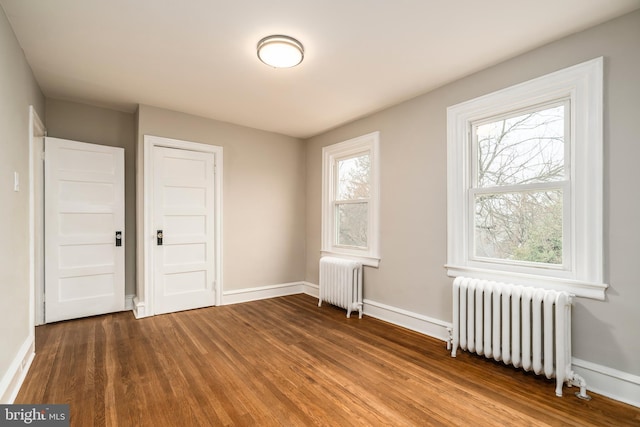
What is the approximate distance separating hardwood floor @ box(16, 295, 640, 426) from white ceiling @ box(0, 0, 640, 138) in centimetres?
258

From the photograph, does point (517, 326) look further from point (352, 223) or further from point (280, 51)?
point (280, 51)

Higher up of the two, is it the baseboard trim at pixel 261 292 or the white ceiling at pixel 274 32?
the white ceiling at pixel 274 32

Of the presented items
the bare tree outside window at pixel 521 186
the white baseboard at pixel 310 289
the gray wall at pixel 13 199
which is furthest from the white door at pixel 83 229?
the bare tree outside window at pixel 521 186

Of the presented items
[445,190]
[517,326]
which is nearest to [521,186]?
[445,190]

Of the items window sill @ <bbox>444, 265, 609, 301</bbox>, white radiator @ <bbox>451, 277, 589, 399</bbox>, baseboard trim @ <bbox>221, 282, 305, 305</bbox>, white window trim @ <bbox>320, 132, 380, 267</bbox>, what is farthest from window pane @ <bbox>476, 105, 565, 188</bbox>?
baseboard trim @ <bbox>221, 282, 305, 305</bbox>

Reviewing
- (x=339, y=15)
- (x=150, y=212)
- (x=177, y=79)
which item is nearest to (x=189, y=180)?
(x=150, y=212)

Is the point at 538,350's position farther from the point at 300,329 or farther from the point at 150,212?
the point at 150,212

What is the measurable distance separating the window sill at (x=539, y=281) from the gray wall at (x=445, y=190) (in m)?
0.06

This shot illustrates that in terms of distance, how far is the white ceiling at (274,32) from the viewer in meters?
2.06

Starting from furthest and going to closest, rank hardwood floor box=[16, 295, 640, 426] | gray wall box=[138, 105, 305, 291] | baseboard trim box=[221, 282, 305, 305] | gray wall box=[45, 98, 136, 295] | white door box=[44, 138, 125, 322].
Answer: baseboard trim box=[221, 282, 305, 305] < gray wall box=[138, 105, 305, 291] < gray wall box=[45, 98, 136, 295] < white door box=[44, 138, 125, 322] < hardwood floor box=[16, 295, 640, 426]

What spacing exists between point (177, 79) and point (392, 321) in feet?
11.4

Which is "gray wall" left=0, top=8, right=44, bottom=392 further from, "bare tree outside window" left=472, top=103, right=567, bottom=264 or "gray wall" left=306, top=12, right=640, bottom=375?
"bare tree outside window" left=472, top=103, right=567, bottom=264

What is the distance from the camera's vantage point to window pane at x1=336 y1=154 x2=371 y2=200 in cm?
419

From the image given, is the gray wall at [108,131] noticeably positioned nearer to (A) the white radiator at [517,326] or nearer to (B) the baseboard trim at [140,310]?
(B) the baseboard trim at [140,310]
